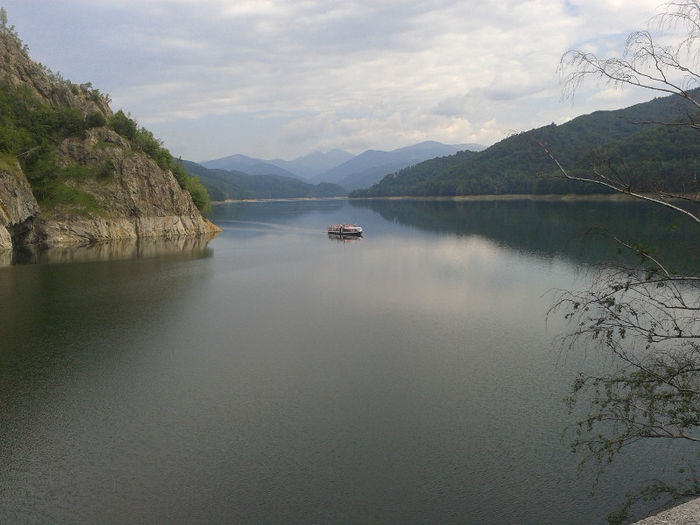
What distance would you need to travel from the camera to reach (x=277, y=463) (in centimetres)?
1662

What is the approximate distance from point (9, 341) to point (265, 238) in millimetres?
73262

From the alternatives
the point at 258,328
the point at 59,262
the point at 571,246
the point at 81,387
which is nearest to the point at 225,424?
the point at 81,387

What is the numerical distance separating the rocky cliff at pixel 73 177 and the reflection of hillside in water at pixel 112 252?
418cm

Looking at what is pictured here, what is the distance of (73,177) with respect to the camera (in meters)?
88.1

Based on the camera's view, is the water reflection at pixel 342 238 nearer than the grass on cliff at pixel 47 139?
No

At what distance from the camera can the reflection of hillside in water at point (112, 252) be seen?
63359 mm

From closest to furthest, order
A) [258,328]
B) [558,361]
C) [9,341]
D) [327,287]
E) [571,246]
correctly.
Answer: [558,361] < [9,341] < [258,328] < [327,287] < [571,246]

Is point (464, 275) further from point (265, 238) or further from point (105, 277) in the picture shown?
point (265, 238)

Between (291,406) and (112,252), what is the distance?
6055 cm

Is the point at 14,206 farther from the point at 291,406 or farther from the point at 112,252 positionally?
the point at 291,406

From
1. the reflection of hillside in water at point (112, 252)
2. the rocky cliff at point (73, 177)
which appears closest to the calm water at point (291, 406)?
the reflection of hillside in water at point (112, 252)

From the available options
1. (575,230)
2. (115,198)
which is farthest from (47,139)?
(575,230)

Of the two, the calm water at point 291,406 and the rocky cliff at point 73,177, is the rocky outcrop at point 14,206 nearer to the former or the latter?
the rocky cliff at point 73,177

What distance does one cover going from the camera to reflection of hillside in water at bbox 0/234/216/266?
208ft
